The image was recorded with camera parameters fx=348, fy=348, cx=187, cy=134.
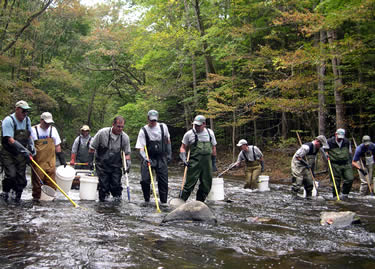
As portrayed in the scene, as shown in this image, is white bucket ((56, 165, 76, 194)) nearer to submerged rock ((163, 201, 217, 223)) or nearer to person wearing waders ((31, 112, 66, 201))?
person wearing waders ((31, 112, 66, 201))

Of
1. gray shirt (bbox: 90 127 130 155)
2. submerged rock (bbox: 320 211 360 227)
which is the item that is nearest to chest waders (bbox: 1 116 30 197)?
gray shirt (bbox: 90 127 130 155)

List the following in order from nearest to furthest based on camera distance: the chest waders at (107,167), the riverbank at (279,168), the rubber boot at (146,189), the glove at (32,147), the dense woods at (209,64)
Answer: the glove at (32,147) < the chest waders at (107,167) < the rubber boot at (146,189) < the dense woods at (209,64) < the riverbank at (279,168)

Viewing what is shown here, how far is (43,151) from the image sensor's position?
802cm

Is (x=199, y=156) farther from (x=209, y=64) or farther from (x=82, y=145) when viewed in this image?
(x=209, y=64)

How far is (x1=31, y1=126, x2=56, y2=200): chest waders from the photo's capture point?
7935 millimetres

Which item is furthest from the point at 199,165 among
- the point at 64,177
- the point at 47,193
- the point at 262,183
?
the point at 262,183

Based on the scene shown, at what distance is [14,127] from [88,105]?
3199 centimetres

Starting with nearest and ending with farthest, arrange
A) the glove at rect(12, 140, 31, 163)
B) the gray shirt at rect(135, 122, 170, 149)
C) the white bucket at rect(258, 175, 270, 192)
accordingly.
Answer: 1. the glove at rect(12, 140, 31, 163)
2. the gray shirt at rect(135, 122, 170, 149)
3. the white bucket at rect(258, 175, 270, 192)

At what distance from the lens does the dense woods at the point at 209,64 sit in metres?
13.7

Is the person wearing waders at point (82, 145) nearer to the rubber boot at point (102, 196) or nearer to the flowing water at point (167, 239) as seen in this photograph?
the rubber boot at point (102, 196)

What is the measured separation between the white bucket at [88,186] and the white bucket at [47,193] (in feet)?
2.16

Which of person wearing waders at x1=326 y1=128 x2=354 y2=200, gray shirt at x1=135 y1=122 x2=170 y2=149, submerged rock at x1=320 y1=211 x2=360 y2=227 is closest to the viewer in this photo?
submerged rock at x1=320 y1=211 x2=360 y2=227

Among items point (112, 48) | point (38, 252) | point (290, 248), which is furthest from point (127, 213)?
point (112, 48)

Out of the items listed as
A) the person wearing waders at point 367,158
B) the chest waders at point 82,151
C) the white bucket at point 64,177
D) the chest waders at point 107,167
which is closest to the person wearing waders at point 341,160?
the person wearing waders at point 367,158
